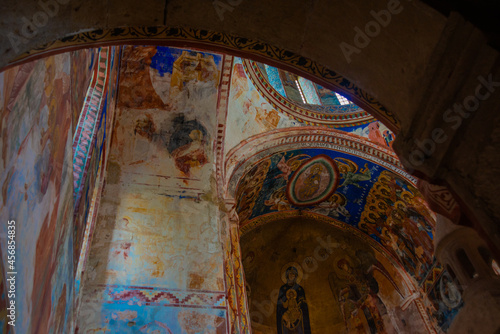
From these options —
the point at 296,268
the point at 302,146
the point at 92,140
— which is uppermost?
the point at 302,146

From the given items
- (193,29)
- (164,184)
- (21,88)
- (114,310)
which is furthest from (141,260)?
(193,29)

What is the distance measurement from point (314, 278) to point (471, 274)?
37.5ft

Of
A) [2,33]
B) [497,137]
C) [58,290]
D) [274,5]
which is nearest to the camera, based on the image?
[497,137]

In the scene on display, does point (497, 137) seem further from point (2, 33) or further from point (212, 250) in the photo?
point (212, 250)

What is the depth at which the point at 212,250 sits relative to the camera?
7.38 metres

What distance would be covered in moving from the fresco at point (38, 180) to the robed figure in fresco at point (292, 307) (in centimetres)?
859

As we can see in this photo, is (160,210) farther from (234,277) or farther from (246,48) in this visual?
(246,48)

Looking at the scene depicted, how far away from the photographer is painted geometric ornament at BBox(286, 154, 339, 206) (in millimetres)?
10664

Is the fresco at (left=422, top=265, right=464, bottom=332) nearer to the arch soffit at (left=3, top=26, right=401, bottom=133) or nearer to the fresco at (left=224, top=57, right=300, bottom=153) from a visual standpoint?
the fresco at (left=224, top=57, right=300, bottom=153)

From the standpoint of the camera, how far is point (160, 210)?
777 cm

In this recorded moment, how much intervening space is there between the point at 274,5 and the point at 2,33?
1.48 m

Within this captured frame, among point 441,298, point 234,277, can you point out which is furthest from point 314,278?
point 234,277

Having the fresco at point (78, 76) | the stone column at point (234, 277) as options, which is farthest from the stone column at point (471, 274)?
the stone column at point (234, 277)

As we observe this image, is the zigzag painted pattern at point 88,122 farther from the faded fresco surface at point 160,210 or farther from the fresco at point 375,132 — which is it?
the fresco at point 375,132
